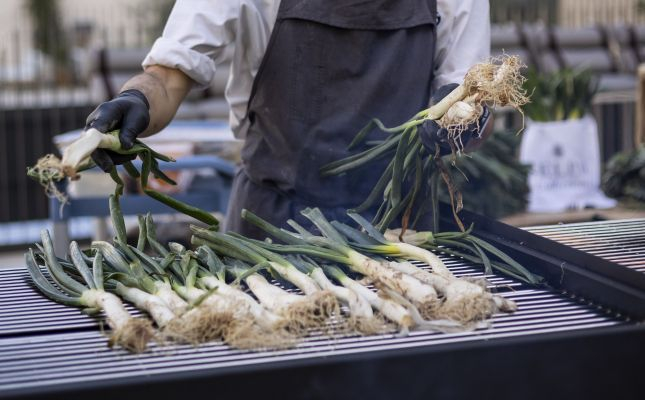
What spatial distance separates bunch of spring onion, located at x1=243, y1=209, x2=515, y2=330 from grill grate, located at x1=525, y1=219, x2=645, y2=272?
473mm

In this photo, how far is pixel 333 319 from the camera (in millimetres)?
1904

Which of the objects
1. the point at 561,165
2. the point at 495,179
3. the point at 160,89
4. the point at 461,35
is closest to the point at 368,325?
the point at 160,89

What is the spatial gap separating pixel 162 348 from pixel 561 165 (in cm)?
433

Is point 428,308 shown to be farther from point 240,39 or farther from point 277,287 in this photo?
point 240,39

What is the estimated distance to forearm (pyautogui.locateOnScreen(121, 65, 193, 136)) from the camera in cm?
270

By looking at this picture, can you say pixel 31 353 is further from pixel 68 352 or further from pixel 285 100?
pixel 285 100

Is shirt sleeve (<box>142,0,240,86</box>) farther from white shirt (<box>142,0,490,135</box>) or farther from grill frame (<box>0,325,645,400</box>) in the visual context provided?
grill frame (<box>0,325,645,400</box>)

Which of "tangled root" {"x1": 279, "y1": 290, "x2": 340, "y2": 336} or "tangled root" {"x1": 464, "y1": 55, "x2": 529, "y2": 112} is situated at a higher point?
"tangled root" {"x1": 464, "y1": 55, "x2": 529, "y2": 112}

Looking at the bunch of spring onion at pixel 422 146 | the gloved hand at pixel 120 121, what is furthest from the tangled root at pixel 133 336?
the bunch of spring onion at pixel 422 146

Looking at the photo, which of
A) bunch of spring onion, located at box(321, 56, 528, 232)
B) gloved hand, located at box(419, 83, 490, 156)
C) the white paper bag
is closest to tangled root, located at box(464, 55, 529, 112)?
bunch of spring onion, located at box(321, 56, 528, 232)

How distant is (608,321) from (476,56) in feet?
4.56

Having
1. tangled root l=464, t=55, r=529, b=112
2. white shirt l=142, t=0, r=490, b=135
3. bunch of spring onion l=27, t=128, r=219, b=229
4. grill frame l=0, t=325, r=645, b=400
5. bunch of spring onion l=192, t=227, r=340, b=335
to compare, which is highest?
white shirt l=142, t=0, r=490, b=135

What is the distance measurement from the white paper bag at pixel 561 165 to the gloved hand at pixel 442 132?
316 cm

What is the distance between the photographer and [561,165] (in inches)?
224
